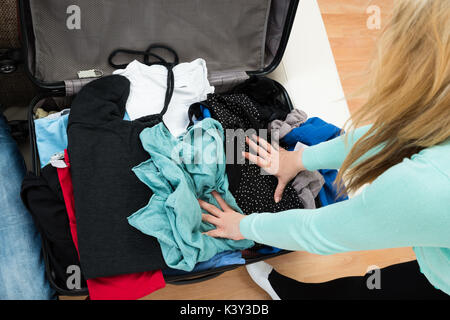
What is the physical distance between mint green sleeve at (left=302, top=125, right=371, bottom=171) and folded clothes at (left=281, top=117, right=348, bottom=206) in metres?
0.13

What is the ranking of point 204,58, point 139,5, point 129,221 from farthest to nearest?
point 204,58, point 139,5, point 129,221

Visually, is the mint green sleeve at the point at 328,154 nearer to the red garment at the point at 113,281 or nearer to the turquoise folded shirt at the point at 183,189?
the turquoise folded shirt at the point at 183,189

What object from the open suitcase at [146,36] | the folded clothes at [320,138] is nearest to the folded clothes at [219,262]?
the open suitcase at [146,36]

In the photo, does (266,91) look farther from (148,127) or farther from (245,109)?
(148,127)

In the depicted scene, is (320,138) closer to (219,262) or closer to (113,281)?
(219,262)

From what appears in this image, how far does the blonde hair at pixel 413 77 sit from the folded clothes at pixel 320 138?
423 mm

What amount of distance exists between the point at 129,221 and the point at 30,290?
0.25 metres

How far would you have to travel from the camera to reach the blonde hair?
39 cm

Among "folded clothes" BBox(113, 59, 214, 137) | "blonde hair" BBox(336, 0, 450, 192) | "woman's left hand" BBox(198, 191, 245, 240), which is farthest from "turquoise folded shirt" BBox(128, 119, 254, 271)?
"blonde hair" BBox(336, 0, 450, 192)

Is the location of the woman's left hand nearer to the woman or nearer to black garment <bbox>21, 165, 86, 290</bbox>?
the woman

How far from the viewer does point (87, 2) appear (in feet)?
2.66

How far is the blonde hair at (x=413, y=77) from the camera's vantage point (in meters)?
0.39
